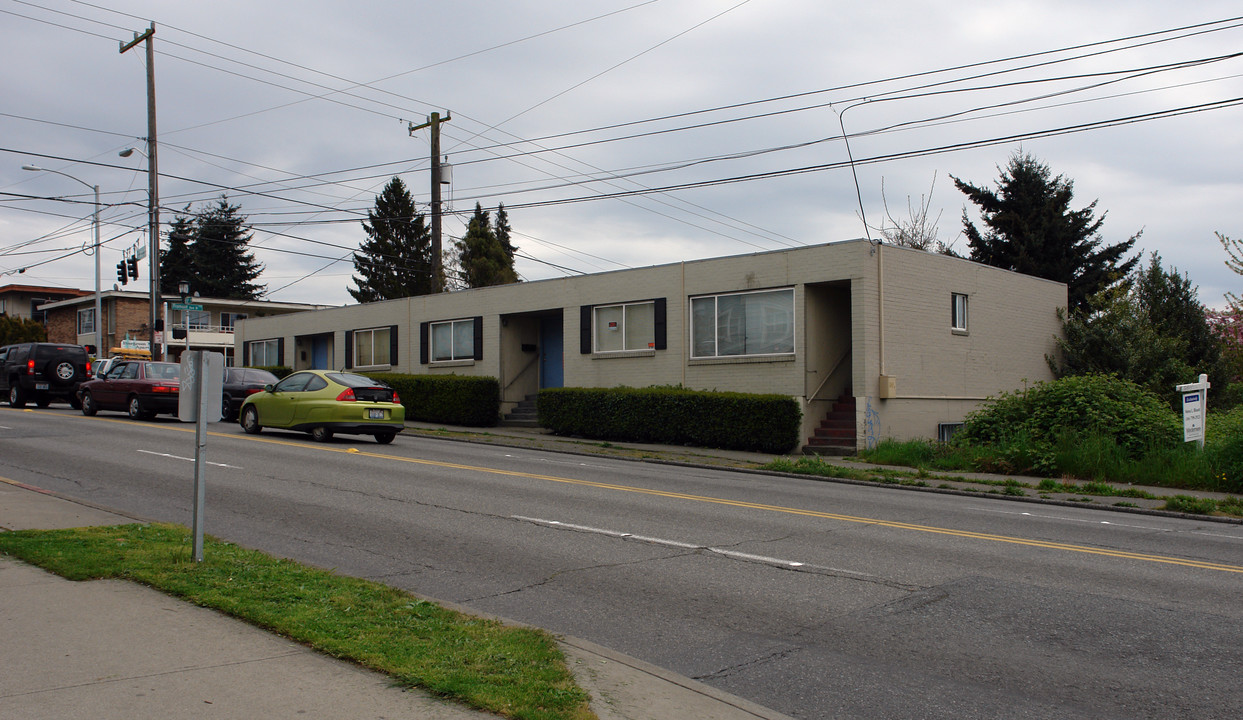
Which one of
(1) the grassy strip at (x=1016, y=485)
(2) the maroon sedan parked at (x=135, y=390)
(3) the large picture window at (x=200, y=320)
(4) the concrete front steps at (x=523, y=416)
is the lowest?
(1) the grassy strip at (x=1016, y=485)

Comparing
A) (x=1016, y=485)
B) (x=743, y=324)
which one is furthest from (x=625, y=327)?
(x=1016, y=485)

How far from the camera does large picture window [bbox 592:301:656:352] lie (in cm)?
2550

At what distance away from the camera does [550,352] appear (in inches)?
1180

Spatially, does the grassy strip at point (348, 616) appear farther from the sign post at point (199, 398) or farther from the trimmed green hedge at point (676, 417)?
the trimmed green hedge at point (676, 417)

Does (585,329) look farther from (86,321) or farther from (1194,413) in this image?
(86,321)

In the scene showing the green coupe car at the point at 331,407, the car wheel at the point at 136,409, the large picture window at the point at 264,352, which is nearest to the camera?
the green coupe car at the point at 331,407

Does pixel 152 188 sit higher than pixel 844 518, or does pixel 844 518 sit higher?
pixel 152 188

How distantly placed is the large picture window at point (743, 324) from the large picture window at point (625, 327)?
5.13 ft

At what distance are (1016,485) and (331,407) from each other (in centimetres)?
1311

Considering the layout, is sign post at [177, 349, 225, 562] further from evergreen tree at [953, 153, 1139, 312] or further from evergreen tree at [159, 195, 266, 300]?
evergreen tree at [159, 195, 266, 300]

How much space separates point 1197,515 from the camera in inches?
515

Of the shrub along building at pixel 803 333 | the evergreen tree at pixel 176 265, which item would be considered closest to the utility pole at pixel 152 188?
the shrub along building at pixel 803 333

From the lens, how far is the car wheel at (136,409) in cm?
2544

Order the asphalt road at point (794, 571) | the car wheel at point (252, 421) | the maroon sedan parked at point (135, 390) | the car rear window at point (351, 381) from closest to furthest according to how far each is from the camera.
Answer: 1. the asphalt road at point (794, 571)
2. the car rear window at point (351, 381)
3. the car wheel at point (252, 421)
4. the maroon sedan parked at point (135, 390)
